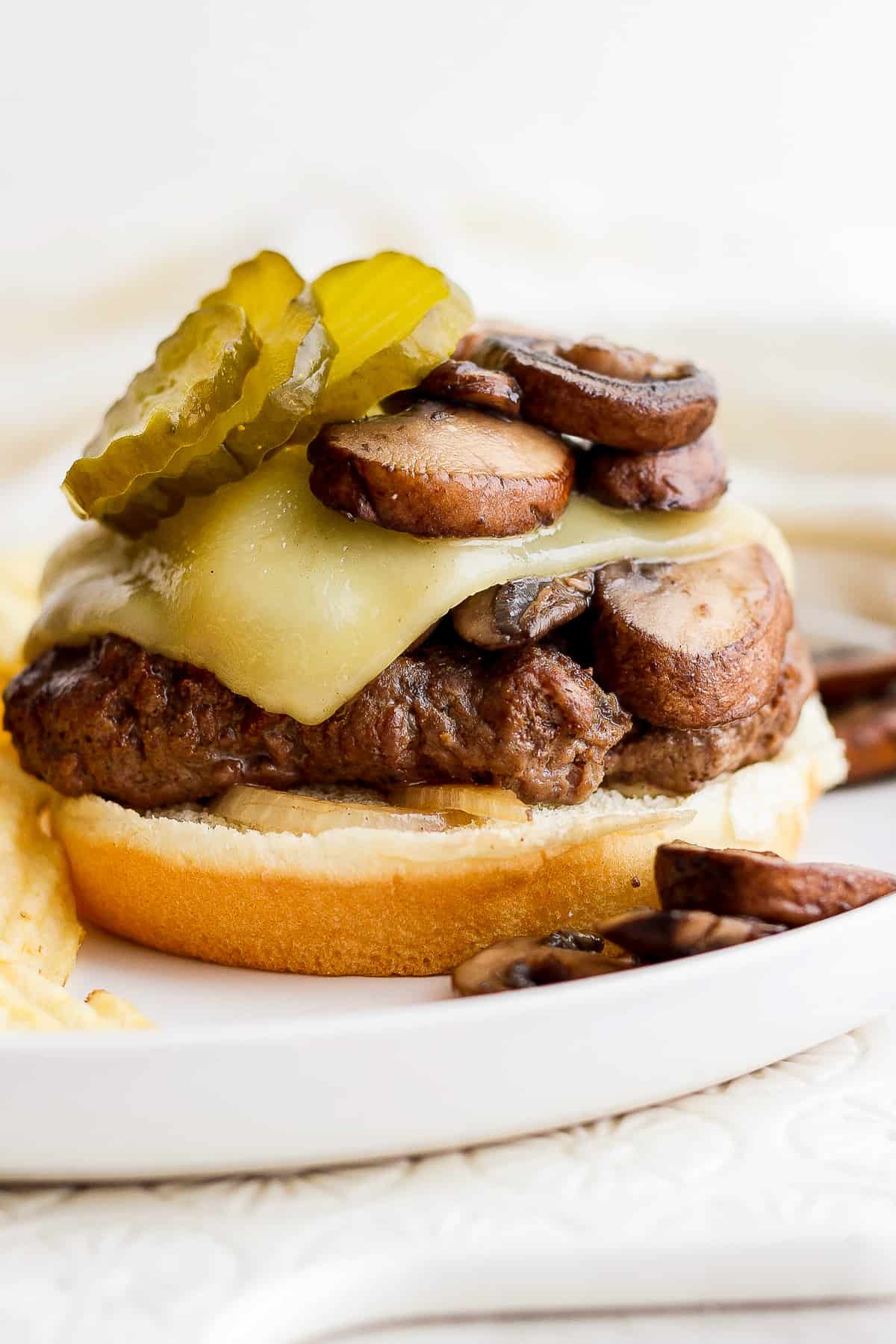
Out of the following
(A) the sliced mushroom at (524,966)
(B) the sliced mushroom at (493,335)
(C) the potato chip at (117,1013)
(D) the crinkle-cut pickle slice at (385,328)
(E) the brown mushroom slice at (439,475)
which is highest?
(D) the crinkle-cut pickle slice at (385,328)

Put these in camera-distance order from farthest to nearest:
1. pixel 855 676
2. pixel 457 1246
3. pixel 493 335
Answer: pixel 855 676
pixel 493 335
pixel 457 1246

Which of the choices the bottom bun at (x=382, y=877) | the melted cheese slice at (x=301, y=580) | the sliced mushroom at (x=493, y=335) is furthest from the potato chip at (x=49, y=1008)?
the sliced mushroom at (x=493, y=335)

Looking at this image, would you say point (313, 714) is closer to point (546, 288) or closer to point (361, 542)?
point (361, 542)

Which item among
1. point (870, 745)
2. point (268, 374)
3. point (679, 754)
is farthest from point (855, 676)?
point (268, 374)

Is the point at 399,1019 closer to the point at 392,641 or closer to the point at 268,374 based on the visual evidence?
the point at 392,641

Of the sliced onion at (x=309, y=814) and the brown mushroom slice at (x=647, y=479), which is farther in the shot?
the brown mushroom slice at (x=647, y=479)

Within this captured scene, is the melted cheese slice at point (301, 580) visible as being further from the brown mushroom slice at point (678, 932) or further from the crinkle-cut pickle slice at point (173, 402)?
the brown mushroom slice at point (678, 932)
